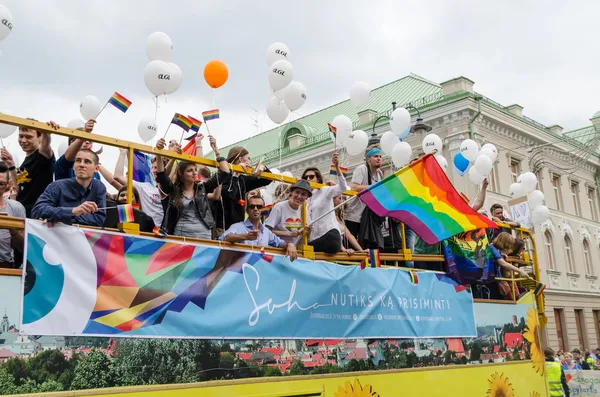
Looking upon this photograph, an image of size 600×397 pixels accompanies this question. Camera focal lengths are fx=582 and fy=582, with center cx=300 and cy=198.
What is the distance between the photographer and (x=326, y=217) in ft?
18.2

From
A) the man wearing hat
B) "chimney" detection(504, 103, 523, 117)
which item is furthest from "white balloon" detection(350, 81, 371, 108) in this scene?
"chimney" detection(504, 103, 523, 117)

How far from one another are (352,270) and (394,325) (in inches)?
27.2

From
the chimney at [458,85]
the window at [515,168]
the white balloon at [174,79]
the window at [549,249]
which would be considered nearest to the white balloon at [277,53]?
the white balloon at [174,79]

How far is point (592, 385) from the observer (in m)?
13.3

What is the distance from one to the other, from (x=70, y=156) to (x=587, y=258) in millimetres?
33845

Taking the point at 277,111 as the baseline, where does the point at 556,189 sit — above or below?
above

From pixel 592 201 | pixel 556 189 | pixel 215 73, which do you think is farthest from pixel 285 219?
pixel 592 201

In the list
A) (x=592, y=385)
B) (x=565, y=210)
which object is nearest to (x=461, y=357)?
(x=592, y=385)

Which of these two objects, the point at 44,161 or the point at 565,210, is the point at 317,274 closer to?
the point at 44,161

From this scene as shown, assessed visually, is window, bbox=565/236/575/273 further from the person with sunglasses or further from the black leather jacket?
the black leather jacket

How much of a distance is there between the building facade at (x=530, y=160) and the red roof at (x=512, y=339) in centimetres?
1746

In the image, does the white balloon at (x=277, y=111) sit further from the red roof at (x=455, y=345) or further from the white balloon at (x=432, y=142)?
the white balloon at (x=432, y=142)

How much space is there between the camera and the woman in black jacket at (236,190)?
5.11m

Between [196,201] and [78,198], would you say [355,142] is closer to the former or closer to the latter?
[196,201]
